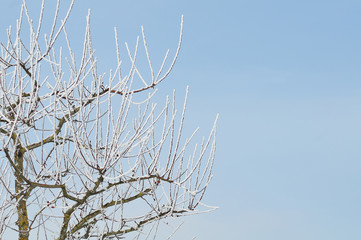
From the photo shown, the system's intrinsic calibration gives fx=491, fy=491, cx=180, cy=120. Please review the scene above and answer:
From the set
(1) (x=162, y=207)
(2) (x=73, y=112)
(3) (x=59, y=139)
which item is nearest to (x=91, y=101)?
(2) (x=73, y=112)

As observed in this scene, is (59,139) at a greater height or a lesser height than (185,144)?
greater

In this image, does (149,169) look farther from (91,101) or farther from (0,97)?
(0,97)

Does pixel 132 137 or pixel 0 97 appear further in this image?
pixel 0 97

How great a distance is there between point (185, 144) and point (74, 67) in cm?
175

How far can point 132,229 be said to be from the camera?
6184 millimetres

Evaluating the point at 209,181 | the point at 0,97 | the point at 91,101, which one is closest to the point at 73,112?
the point at 91,101

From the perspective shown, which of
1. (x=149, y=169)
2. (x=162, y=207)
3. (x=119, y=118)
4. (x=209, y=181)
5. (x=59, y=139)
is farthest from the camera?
(x=59, y=139)

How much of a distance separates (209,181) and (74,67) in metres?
2.18

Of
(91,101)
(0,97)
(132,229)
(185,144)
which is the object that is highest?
(0,97)

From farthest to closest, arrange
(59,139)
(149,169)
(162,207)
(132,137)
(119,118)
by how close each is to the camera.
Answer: (59,139), (162,207), (149,169), (132,137), (119,118)

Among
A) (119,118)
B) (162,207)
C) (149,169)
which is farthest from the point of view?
(162,207)

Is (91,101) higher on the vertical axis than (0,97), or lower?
lower

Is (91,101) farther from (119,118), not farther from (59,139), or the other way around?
(119,118)

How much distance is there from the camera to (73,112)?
20.2 feet
